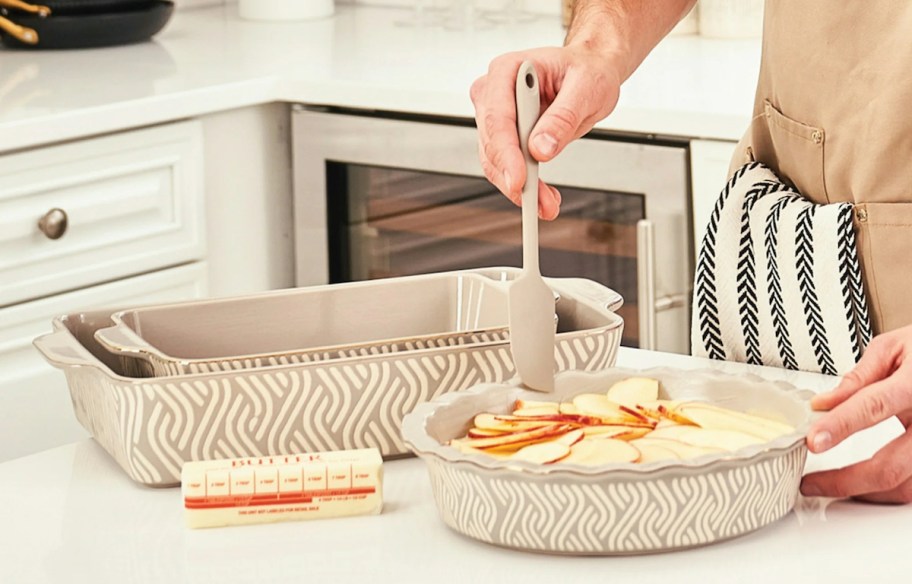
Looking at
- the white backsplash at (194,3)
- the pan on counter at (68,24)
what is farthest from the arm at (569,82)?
the white backsplash at (194,3)

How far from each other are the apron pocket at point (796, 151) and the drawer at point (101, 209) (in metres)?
1.00

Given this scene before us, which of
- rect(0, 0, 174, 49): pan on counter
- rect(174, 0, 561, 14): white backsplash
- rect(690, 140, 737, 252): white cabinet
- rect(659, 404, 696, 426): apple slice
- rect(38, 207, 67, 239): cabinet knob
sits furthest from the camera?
rect(174, 0, 561, 14): white backsplash

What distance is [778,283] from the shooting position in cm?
124

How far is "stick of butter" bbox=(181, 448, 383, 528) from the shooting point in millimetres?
860

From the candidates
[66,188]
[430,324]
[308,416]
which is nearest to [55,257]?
[66,188]

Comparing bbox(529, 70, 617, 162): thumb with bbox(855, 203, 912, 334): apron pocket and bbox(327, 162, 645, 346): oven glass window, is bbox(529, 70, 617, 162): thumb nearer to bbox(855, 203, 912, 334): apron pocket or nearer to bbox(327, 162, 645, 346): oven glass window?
bbox(855, 203, 912, 334): apron pocket

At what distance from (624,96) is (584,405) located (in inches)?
42.9

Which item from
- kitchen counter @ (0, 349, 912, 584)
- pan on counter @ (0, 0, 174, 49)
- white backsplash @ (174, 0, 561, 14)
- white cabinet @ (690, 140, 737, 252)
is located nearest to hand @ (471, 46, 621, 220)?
kitchen counter @ (0, 349, 912, 584)

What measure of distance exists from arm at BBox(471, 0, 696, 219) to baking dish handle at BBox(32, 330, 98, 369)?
0.29 metres

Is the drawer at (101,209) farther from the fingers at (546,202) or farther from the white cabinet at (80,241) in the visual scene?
the fingers at (546,202)

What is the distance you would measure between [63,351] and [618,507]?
15.5 inches

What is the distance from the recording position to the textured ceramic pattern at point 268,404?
905 mm

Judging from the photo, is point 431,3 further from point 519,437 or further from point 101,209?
point 519,437

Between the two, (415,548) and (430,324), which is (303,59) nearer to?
(430,324)
